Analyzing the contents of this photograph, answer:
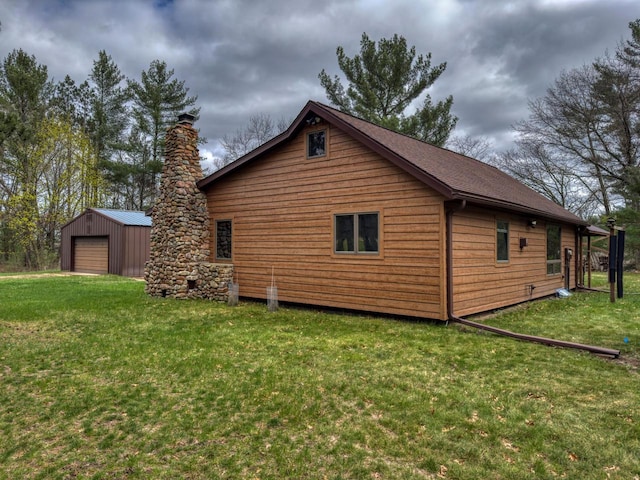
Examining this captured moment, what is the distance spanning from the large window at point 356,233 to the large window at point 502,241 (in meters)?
2.87

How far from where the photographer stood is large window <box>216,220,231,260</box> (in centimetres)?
1126

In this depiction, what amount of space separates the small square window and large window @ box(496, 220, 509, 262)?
13.8ft

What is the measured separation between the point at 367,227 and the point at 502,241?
10.5ft

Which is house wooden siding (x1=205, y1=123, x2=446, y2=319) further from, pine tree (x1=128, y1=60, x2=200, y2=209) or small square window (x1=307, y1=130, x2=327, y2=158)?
pine tree (x1=128, y1=60, x2=200, y2=209)

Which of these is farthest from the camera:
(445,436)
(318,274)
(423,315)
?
(318,274)

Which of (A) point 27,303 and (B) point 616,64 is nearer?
(A) point 27,303

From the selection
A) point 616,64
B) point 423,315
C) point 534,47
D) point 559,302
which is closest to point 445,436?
point 423,315

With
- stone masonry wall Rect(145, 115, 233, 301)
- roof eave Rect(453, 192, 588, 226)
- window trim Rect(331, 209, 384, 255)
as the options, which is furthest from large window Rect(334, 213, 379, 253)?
stone masonry wall Rect(145, 115, 233, 301)

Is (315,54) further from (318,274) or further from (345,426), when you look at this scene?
(345,426)

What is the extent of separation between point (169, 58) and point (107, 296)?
21859 mm

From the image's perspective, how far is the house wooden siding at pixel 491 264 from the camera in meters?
7.74

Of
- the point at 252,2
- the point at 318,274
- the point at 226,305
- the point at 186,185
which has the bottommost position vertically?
the point at 226,305

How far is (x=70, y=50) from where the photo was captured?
24.4m

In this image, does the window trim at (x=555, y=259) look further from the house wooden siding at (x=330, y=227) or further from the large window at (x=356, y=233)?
the large window at (x=356, y=233)
